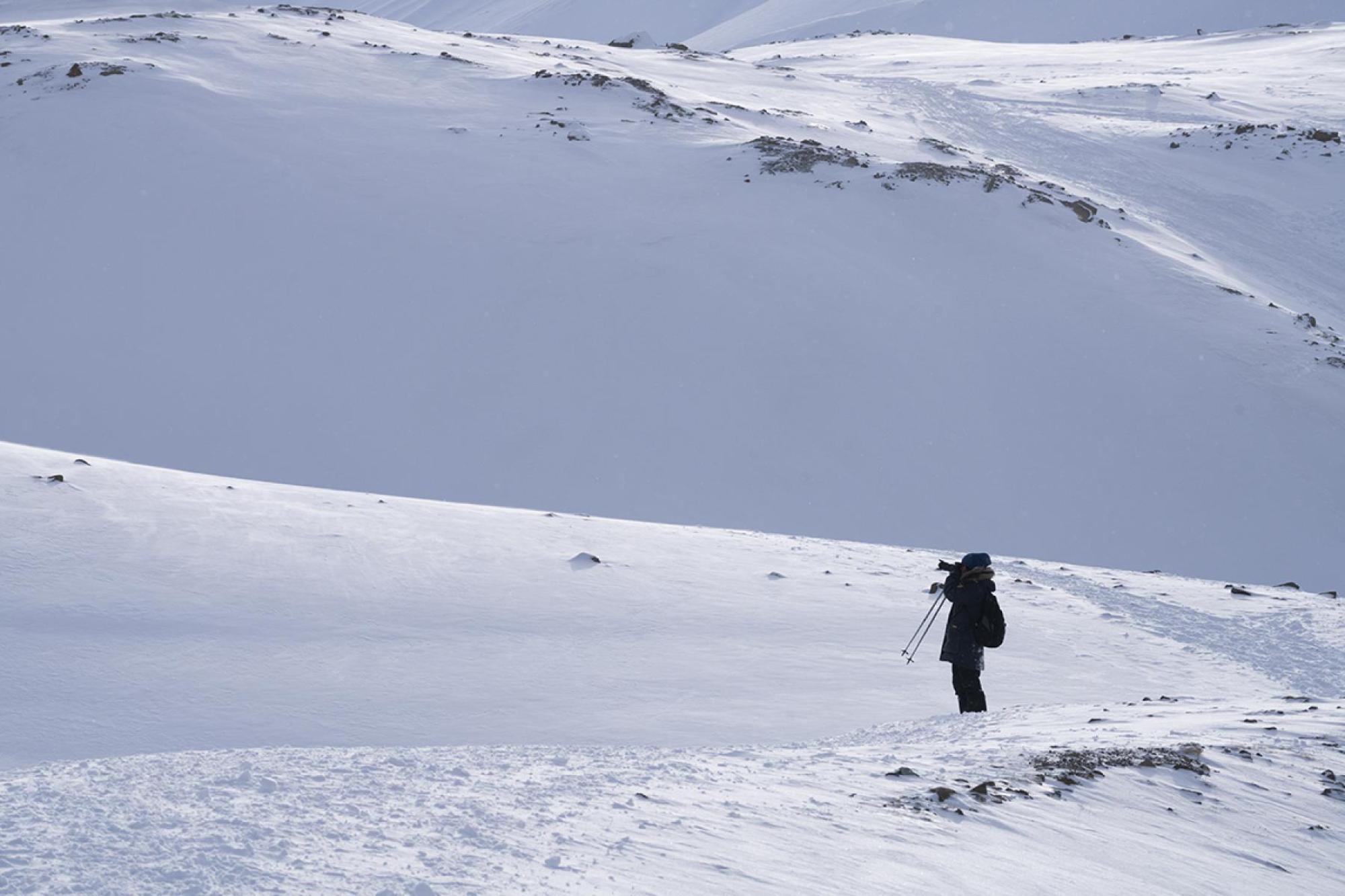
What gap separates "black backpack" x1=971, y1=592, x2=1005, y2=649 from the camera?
759 centimetres

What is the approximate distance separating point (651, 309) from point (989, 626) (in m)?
14.2

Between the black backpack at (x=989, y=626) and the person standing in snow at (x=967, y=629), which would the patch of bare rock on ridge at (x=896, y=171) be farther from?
the black backpack at (x=989, y=626)

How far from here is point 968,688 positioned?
24.6ft

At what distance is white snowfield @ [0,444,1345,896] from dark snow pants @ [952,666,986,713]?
25 cm

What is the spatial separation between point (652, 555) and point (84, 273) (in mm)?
15000

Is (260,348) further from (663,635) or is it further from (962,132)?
(962,132)

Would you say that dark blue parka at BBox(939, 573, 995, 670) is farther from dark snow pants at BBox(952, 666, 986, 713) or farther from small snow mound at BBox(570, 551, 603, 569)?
small snow mound at BBox(570, 551, 603, 569)

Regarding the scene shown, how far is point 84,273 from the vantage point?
68.3 feet

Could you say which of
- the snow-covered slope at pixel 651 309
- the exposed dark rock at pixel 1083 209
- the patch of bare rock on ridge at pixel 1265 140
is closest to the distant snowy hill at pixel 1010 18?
the patch of bare rock on ridge at pixel 1265 140

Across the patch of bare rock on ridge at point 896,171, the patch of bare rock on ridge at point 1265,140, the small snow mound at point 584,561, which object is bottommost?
the small snow mound at point 584,561

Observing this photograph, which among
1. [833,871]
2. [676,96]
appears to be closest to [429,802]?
[833,871]

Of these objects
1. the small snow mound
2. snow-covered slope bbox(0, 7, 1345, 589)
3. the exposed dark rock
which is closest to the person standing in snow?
the small snow mound

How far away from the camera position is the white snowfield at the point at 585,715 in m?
3.91

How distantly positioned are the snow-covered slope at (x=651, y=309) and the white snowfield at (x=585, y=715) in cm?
640
